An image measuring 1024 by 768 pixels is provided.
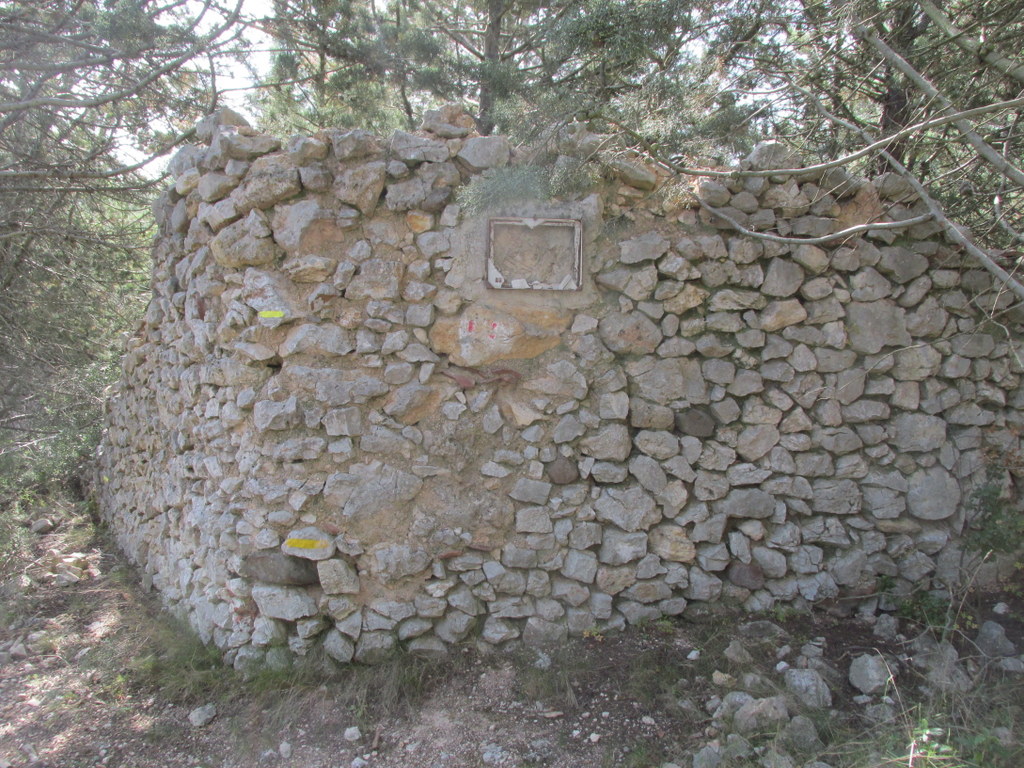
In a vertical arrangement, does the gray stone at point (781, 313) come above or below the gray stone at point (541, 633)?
above

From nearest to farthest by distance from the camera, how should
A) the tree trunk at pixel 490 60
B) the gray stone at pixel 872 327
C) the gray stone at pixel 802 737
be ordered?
the gray stone at pixel 802 737 → the gray stone at pixel 872 327 → the tree trunk at pixel 490 60

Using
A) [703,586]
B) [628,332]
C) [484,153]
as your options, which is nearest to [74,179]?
[484,153]

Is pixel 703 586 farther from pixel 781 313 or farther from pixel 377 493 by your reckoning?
pixel 377 493

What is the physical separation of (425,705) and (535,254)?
2056mm

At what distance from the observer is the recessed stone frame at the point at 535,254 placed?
3.27 meters

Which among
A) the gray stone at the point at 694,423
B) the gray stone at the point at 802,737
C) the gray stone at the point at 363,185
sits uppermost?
the gray stone at the point at 363,185

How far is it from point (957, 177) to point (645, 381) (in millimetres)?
2119

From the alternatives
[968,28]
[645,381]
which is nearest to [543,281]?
[645,381]

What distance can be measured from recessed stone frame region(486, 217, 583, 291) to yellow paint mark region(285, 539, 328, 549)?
141 cm

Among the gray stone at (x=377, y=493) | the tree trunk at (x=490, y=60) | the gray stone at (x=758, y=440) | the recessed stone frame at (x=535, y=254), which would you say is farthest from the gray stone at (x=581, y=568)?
the tree trunk at (x=490, y=60)

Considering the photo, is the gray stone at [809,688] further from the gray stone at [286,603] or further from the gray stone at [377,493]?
the gray stone at [286,603]

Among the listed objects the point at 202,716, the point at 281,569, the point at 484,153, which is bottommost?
the point at 202,716

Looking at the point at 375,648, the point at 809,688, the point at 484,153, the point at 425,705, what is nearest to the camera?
the point at 809,688

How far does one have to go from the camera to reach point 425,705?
9.95ft
